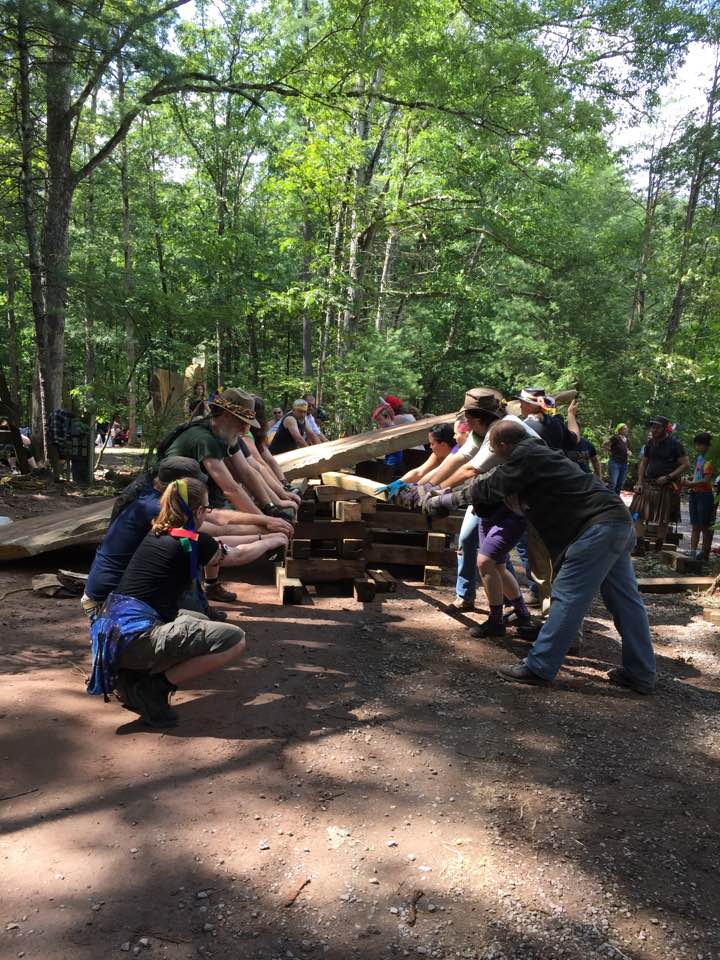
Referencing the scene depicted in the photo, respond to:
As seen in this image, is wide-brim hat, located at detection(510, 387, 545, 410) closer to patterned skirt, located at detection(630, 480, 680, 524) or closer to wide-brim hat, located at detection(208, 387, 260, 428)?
wide-brim hat, located at detection(208, 387, 260, 428)

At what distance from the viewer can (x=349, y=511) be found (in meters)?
6.46

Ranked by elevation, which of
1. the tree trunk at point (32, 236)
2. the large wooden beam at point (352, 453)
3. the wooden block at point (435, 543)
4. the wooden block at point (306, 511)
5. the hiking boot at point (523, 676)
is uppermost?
the tree trunk at point (32, 236)

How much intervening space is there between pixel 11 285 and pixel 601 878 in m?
22.8

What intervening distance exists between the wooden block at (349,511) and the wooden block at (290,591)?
763 mm

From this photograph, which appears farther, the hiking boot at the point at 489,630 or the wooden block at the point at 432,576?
the wooden block at the point at 432,576

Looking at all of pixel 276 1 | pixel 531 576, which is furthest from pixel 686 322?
pixel 531 576

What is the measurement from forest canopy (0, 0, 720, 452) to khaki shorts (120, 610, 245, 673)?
22.8 feet

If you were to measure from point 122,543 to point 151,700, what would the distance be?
942 millimetres

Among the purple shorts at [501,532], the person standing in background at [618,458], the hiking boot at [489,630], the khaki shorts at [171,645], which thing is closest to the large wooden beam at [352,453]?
the purple shorts at [501,532]

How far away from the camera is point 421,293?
20.7 metres

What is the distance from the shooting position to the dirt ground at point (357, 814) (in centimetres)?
234

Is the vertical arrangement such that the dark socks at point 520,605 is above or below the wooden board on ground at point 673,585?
above

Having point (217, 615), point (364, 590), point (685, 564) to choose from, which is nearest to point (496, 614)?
point (364, 590)

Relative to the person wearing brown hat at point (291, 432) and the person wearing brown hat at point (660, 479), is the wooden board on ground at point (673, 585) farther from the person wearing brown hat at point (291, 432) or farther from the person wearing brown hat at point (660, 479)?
the person wearing brown hat at point (291, 432)
